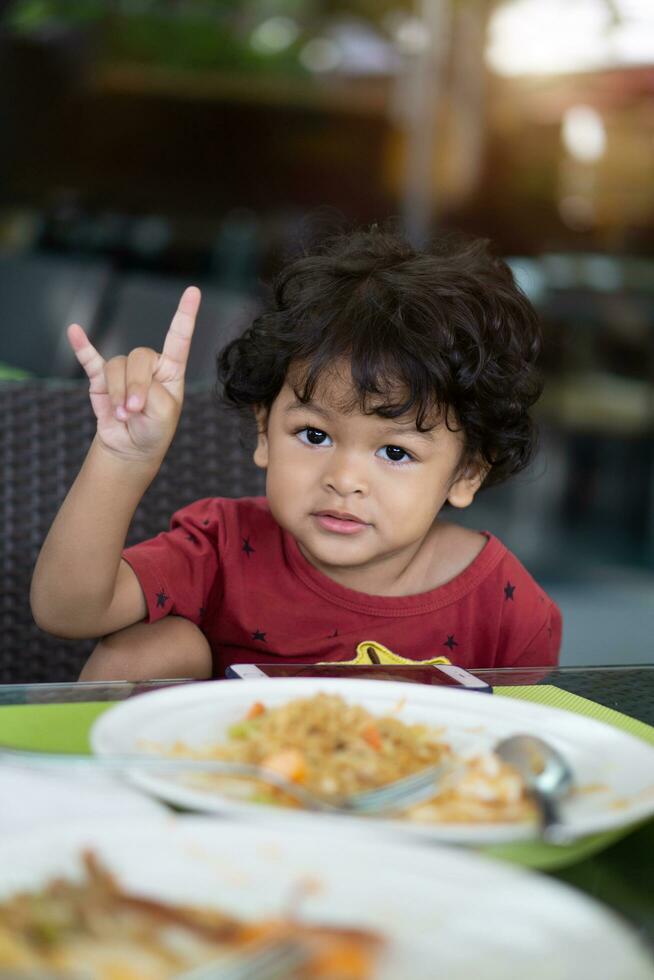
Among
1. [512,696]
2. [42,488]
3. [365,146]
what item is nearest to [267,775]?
[512,696]

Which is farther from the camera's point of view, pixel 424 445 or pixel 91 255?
pixel 91 255

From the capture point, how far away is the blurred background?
407 centimetres

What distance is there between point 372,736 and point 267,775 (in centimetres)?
12

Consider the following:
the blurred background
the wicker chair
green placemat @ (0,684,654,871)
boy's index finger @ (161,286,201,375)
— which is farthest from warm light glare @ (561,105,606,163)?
green placemat @ (0,684,654,871)

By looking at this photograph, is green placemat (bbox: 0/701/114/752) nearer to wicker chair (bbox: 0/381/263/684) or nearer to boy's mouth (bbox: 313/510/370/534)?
boy's mouth (bbox: 313/510/370/534)

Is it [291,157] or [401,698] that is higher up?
[291,157]

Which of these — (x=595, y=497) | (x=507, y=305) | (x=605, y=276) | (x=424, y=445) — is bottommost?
(x=595, y=497)

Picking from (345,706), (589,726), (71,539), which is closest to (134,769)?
(345,706)

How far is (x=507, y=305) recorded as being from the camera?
1.43 m

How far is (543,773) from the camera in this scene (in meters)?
0.74

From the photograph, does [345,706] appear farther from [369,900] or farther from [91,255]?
[91,255]

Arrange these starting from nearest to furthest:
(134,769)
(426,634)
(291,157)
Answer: (134,769), (426,634), (291,157)

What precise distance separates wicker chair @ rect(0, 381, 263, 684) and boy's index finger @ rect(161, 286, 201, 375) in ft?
1.61

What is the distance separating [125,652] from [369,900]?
79 centimetres
